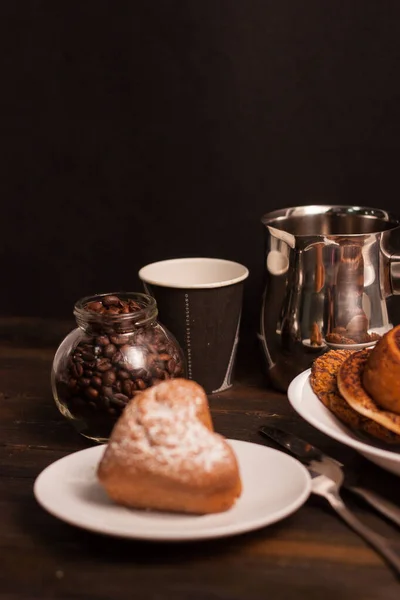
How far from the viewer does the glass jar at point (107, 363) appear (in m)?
0.99

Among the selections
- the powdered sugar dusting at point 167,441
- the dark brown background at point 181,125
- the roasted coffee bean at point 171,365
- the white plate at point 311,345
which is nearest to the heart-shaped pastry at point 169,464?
the powdered sugar dusting at point 167,441

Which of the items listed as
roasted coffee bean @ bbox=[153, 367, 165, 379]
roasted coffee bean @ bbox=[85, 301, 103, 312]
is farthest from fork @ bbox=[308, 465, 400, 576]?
roasted coffee bean @ bbox=[85, 301, 103, 312]

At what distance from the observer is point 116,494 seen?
2.60ft

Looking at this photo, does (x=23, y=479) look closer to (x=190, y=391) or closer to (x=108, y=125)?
(x=190, y=391)

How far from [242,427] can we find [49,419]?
25cm

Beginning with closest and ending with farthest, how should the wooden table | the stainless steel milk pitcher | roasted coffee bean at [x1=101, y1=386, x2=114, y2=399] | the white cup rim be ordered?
1. the wooden table
2. roasted coffee bean at [x1=101, y1=386, x2=114, y2=399]
3. the stainless steel milk pitcher
4. the white cup rim

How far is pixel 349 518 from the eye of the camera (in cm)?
83

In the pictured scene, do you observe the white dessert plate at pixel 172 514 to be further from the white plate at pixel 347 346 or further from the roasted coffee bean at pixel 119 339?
the white plate at pixel 347 346

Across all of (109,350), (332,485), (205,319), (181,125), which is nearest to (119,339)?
(109,350)

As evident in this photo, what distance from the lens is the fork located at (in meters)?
0.77

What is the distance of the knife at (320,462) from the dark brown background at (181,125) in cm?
41

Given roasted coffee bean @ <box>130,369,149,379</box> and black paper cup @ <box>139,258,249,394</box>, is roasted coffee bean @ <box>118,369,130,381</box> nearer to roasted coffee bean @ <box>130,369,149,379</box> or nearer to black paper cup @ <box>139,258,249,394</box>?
roasted coffee bean @ <box>130,369,149,379</box>

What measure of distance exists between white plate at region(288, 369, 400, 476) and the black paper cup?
0.23 metres

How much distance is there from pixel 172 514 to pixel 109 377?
9.1 inches
